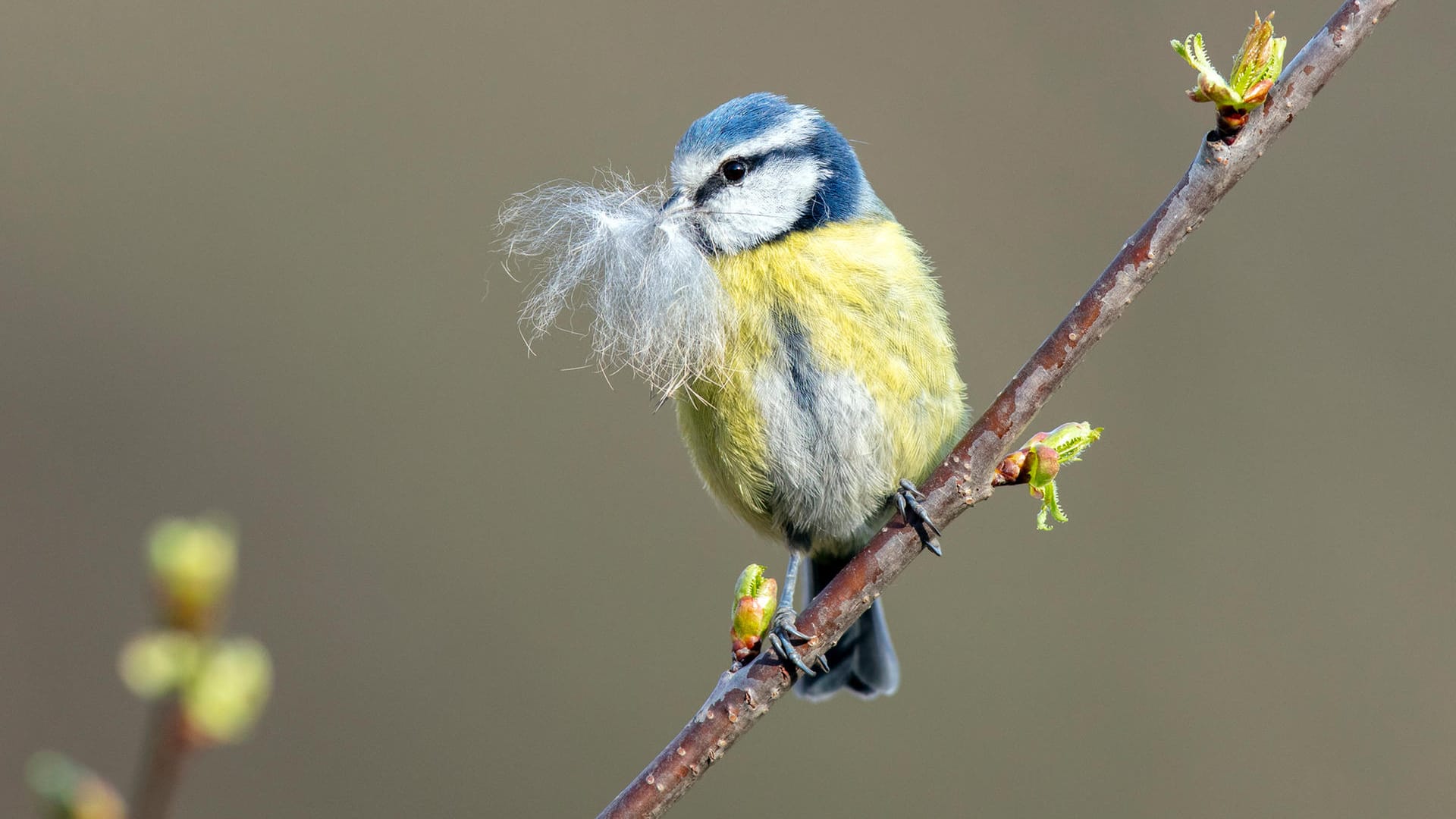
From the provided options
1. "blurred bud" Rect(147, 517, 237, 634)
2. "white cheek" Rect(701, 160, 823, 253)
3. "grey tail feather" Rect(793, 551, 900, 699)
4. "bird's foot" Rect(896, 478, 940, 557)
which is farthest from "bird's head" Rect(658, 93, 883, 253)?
"blurred bud" Rect(147, 517, 237, 634)

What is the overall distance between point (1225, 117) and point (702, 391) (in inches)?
33.1

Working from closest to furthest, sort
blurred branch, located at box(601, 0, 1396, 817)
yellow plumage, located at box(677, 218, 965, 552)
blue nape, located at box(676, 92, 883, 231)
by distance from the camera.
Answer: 1. blurred branch, located at box(601, 0, 1396, 817)
2. yellow plumage, located at box(677, 218, 965, 552)
3. blue nape, located at box(676, 92, 883, 231)

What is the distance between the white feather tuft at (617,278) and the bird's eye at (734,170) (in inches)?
13.7

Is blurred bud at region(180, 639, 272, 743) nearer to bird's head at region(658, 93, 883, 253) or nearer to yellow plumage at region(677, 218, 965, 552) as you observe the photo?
yellow plumage at region(677, 218, 965, 552)

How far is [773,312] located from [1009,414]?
51 cm

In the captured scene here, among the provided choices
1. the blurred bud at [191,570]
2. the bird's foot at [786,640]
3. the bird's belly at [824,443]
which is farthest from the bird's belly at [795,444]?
the blurred bud at [191,570]

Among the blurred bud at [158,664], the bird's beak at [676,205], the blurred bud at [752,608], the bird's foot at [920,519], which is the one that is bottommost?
the blurred bud at [158,664]

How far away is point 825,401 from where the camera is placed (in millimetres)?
1702

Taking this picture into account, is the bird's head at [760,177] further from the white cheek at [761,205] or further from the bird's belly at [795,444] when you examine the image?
the bird's belly at [795,444]

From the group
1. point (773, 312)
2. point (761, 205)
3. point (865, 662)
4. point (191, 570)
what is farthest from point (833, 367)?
point (191, 570)

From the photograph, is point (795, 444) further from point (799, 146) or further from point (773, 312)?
point (799, 146)

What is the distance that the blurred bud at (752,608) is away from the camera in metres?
1.30

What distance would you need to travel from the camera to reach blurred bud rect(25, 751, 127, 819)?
55 centimetres

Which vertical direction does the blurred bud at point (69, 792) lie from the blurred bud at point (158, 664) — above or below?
below
